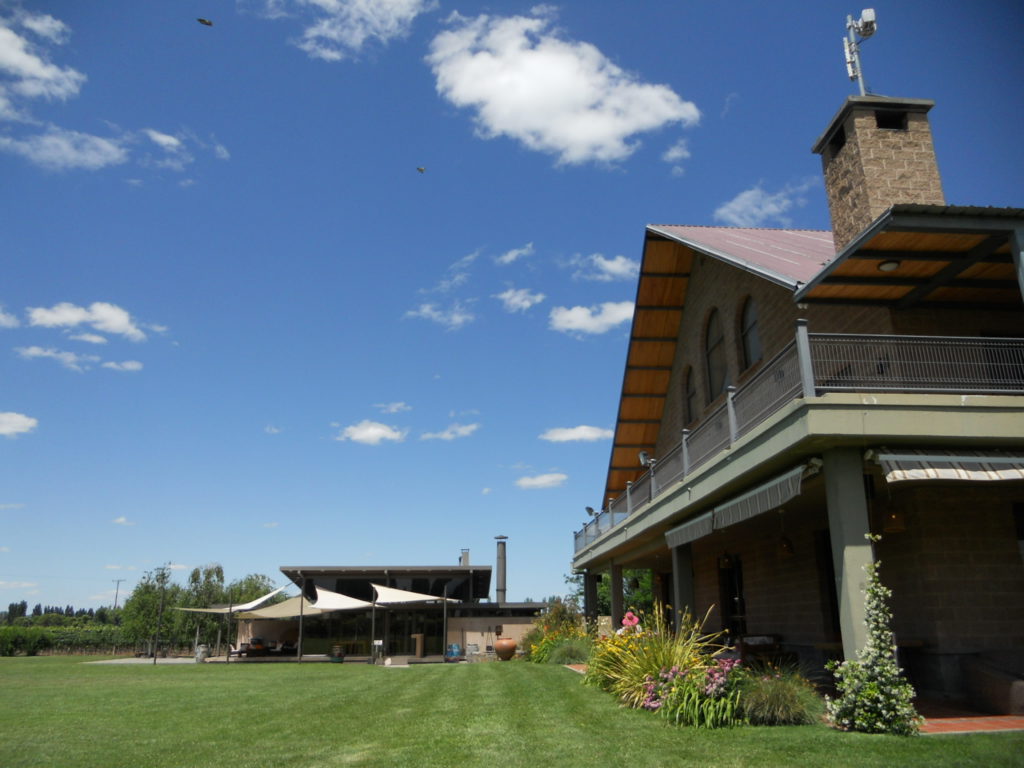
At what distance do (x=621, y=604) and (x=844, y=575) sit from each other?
14.4 metres

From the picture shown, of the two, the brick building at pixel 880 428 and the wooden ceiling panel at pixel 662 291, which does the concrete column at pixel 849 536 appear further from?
the wooden ceiling panel at pixel 662 291

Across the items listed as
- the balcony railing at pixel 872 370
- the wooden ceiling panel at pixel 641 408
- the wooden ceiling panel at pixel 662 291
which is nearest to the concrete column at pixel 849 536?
the balcony railing at pixel 872 370

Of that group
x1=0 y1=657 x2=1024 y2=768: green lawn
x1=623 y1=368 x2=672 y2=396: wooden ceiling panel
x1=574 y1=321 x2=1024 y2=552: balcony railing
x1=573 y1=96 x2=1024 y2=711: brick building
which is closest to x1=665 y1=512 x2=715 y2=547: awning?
x1=573 y1=96 x2=1024 y2=711: brick building

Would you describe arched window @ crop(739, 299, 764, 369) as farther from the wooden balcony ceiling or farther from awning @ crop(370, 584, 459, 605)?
awning @ crop(370, 584, 459, 605)

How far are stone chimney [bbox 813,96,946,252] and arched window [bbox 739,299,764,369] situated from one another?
299 cm

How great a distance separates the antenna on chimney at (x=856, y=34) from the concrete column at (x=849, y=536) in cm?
851

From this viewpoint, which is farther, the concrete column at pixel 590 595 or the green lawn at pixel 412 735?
the concrete column at pixel 590 595

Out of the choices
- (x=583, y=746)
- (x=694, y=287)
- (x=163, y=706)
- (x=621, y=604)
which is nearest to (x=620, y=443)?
(x=621, y=604)

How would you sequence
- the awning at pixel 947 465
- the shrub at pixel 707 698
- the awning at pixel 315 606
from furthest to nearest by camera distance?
the awning at pixel 315 606 < the shrub at pixel 707 698 < the awning at pixel 947 465

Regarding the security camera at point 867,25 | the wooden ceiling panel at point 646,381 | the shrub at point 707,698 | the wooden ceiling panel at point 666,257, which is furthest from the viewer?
the wooden ceiling panel at point 646,381

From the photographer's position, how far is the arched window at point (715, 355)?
17.9 meters

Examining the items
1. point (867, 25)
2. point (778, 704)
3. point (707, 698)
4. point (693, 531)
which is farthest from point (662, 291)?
point (778, 704)

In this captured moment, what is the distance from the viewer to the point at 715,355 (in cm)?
1847

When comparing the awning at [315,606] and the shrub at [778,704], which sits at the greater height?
the awning at [315,606]
